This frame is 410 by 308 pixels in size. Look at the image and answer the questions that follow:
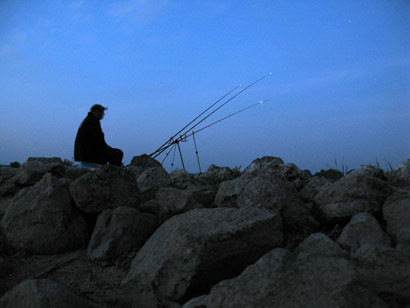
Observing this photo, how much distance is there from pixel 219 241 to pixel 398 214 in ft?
5.62

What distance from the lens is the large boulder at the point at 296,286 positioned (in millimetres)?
1907

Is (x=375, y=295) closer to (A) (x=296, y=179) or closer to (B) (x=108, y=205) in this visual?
(B) (x=108, y=205)

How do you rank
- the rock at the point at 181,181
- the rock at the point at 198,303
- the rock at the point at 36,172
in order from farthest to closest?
1. the rock at the point at 36,172
2. the rock at the point at 181,181
3. the rock at the point at 198,303

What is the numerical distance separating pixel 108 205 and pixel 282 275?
215 centimetres

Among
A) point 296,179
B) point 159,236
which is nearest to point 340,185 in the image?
point 296,179

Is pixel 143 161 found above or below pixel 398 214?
above

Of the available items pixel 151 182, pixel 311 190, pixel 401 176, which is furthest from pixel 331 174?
pixel 151 182

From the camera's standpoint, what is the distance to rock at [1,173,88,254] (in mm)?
3699

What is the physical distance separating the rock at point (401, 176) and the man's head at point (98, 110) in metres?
6.07

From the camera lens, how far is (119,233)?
3.46 meters

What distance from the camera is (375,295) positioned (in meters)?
1.94

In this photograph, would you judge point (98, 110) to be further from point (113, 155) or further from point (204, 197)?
point (204, 197)

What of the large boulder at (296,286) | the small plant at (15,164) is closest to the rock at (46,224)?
the large boulder at (296,286)

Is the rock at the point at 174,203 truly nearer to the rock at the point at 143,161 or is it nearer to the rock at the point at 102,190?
the rock at the point at 102,190
